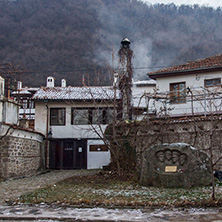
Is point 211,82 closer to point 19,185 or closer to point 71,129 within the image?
point 71,129

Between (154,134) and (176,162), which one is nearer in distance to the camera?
(176,162)

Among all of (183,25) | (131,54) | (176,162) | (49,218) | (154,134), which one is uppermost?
(183,25)

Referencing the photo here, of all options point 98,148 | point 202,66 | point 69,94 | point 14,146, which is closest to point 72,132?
point 98,148

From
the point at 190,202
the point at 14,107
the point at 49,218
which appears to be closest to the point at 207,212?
the point at 190,202

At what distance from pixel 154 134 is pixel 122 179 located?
2.92 m

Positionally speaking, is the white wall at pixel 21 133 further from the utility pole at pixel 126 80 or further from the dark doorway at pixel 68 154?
the utility pole at pixel 126 80

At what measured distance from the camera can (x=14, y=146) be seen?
610 inches

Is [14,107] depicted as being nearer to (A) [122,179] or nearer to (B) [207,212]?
(A) [122,179]

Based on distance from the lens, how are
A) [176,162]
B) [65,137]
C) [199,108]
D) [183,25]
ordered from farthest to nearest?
[183,25], [65,137], [199,108], [176,162]

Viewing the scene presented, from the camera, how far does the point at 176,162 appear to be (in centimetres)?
970

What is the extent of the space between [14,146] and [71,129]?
7679mm

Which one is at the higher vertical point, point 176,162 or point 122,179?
point 176,162

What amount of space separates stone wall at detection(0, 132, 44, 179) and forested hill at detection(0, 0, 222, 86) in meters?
22.0

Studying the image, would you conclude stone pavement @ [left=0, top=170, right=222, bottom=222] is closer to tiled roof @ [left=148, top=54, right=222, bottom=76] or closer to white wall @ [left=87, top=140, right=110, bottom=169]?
tiled roof @ [left=148, top=54, right=222, bottom=76]
